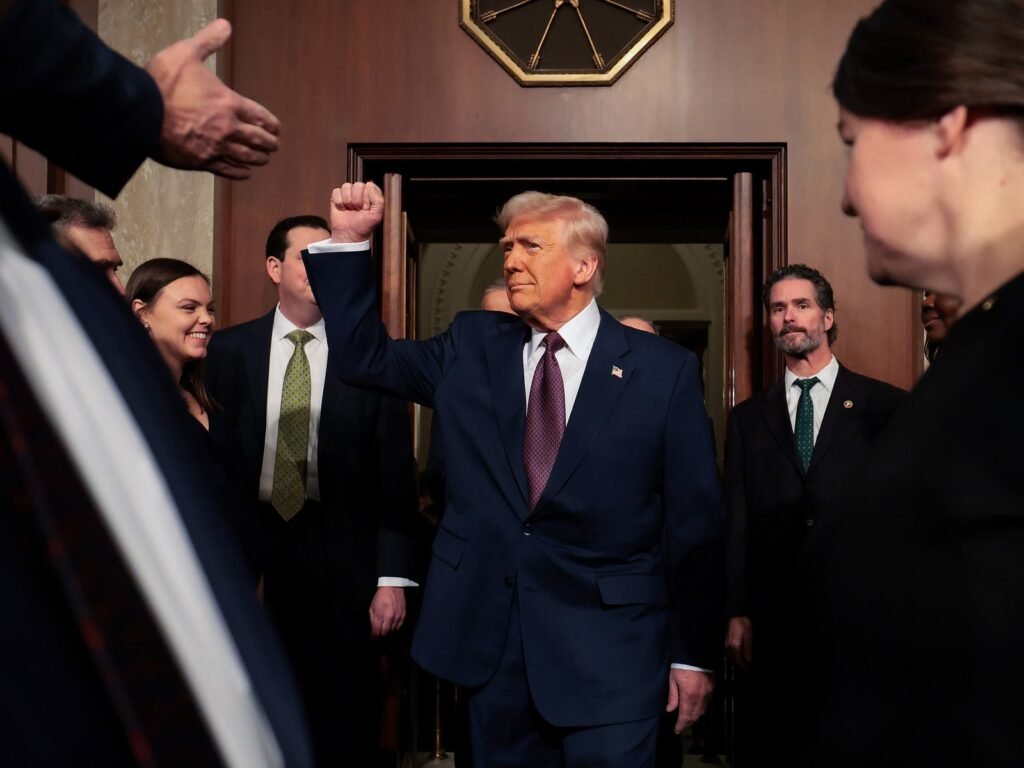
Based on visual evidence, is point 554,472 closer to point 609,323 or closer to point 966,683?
point 609,323

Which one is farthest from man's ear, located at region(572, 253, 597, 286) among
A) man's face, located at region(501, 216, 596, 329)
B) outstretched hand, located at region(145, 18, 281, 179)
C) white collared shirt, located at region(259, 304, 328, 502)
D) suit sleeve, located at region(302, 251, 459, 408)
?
outstretched hand, located at region(145, 18, 281, 179)

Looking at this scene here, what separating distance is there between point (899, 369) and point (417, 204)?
2.48m

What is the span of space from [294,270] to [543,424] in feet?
3.95

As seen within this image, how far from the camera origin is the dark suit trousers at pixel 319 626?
3.26 m

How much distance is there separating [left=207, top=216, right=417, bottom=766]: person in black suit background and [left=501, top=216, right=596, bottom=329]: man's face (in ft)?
2.36

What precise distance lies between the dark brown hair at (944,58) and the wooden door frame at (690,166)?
3.08 meters

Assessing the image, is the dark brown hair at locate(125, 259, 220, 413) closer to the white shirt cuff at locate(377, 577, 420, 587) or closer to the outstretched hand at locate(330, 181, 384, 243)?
the white shirt cuff at locate(377, 577, 420, 587)

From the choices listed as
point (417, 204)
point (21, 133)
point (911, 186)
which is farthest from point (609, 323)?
point (417, 204)

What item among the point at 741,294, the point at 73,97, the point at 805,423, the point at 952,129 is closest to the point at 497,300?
Result: the point at 741,294

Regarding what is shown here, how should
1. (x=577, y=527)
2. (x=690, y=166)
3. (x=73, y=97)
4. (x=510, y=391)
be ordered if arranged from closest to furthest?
(x=73, y=97) < (x=577, y=527) < (x=510, y=391) < (x=690, y=166)

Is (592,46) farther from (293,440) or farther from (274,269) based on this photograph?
(293,440)

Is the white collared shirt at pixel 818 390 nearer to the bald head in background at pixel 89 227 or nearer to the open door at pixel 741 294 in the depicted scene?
the open door at pixel 741 294

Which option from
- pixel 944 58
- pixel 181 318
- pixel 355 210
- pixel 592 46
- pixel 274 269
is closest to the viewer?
pixel 944 58

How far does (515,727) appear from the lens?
263cm
